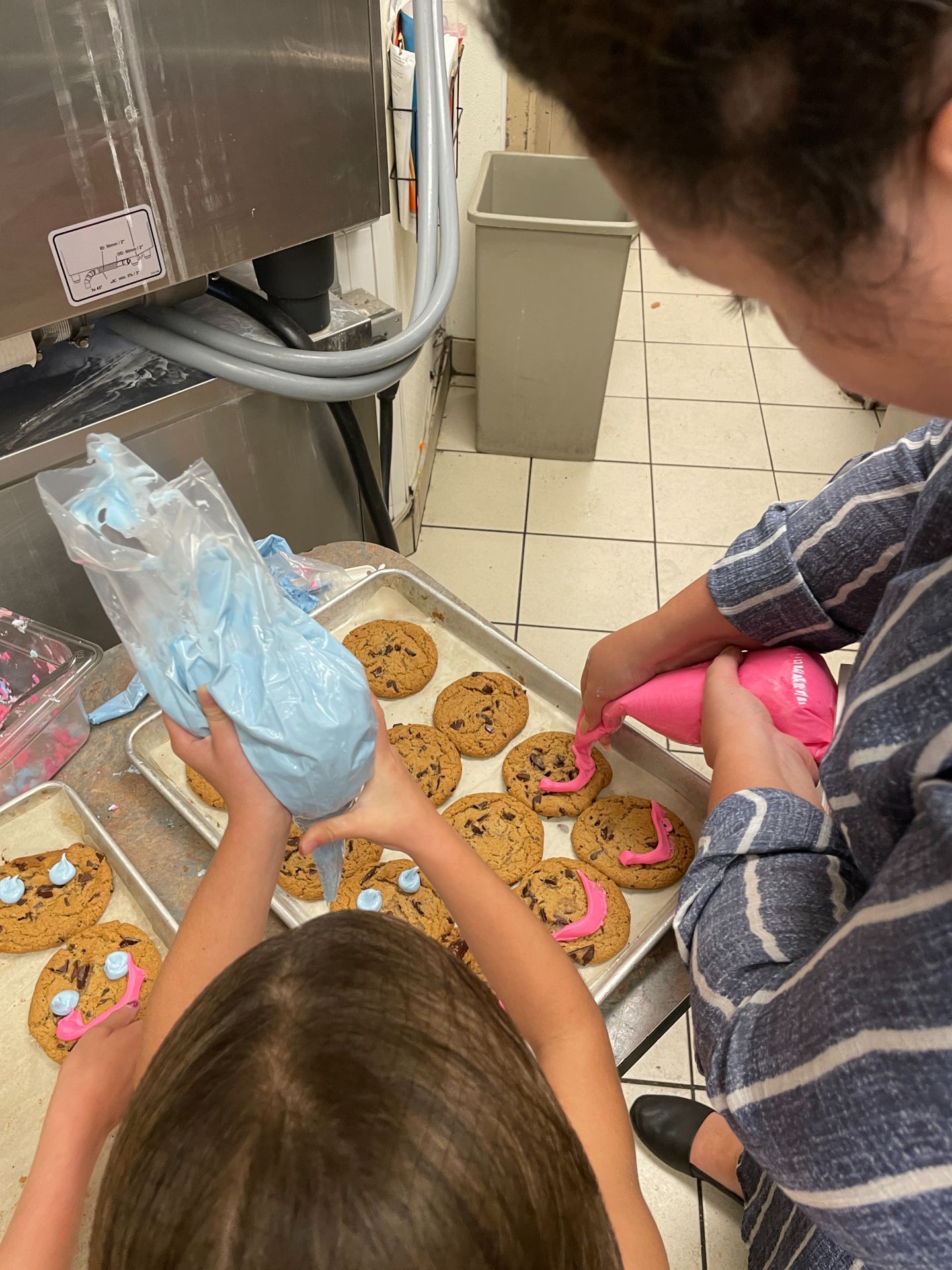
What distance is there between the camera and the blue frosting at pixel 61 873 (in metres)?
0.82

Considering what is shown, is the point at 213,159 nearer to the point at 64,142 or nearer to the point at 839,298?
the point at 64,142

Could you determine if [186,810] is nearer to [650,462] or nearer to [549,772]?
[549,772]

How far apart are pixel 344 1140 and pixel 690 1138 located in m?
1.07

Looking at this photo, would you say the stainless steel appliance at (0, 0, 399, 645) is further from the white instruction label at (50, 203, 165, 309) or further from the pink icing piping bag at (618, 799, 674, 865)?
the pink icing piping bag at (618, 799, 674, 865)

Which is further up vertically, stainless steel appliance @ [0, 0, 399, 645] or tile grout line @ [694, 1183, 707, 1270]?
stainless steel appliance @ [0, 0, 399, 645]

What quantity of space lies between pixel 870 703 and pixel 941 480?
161 millimetres

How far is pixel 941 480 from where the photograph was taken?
0.48m

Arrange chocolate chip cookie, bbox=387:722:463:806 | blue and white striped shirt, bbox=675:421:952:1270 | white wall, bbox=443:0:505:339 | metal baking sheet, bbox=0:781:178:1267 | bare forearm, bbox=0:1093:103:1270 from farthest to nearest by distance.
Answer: white wall, bbox=443:0:505:339
chocolate chip cookie, bbox=387:722:463:806
metal baking sheet, bbox=0:781:178:1267
bare forearm, bbox=0:1093:103:1270
blue and white striped shirt, bbox=675:421:952:1270

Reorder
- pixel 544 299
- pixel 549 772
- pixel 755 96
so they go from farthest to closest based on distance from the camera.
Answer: pixel 544 299
pixel 549 772
pixel 755 96

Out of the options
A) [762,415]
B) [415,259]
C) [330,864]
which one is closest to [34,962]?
[330,864]

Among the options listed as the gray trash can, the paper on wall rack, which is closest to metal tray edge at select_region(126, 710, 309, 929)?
the paper on wall rack

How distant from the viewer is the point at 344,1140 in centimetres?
33

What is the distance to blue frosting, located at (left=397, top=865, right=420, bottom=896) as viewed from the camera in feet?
2.87

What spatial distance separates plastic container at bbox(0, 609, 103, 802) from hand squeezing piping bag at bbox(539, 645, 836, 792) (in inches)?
23.3
